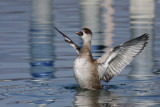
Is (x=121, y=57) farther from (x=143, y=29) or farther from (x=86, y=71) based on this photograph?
(x=143, y=29)

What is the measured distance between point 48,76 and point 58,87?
1.17m

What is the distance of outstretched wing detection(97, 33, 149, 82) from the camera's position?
10.7 metres

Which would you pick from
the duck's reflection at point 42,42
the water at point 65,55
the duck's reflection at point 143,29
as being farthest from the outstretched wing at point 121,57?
the duck's reflection at point 42,42

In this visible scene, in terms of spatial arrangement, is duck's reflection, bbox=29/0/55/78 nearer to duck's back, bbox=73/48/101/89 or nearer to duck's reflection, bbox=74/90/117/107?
duck's back, bbox=73/48/101/89

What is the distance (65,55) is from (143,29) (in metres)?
4.30

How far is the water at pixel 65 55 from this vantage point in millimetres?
9830

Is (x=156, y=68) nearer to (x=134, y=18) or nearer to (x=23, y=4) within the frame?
(x=134, y=18)

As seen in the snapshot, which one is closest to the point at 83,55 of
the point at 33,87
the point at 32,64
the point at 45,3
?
the point at 33,87

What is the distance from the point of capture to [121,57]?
1080 centimetres

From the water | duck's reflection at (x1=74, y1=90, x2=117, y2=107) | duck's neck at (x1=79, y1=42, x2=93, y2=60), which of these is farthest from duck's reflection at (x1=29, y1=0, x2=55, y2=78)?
duck's reflection at (x1=74, y1=90, x2=117, y2=107)

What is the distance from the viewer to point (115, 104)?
30.2 ft

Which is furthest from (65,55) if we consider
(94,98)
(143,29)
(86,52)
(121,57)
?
(94,98)

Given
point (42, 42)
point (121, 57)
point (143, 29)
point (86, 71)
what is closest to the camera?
point (86, 71)

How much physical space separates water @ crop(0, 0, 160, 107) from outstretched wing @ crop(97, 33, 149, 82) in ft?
1.08
